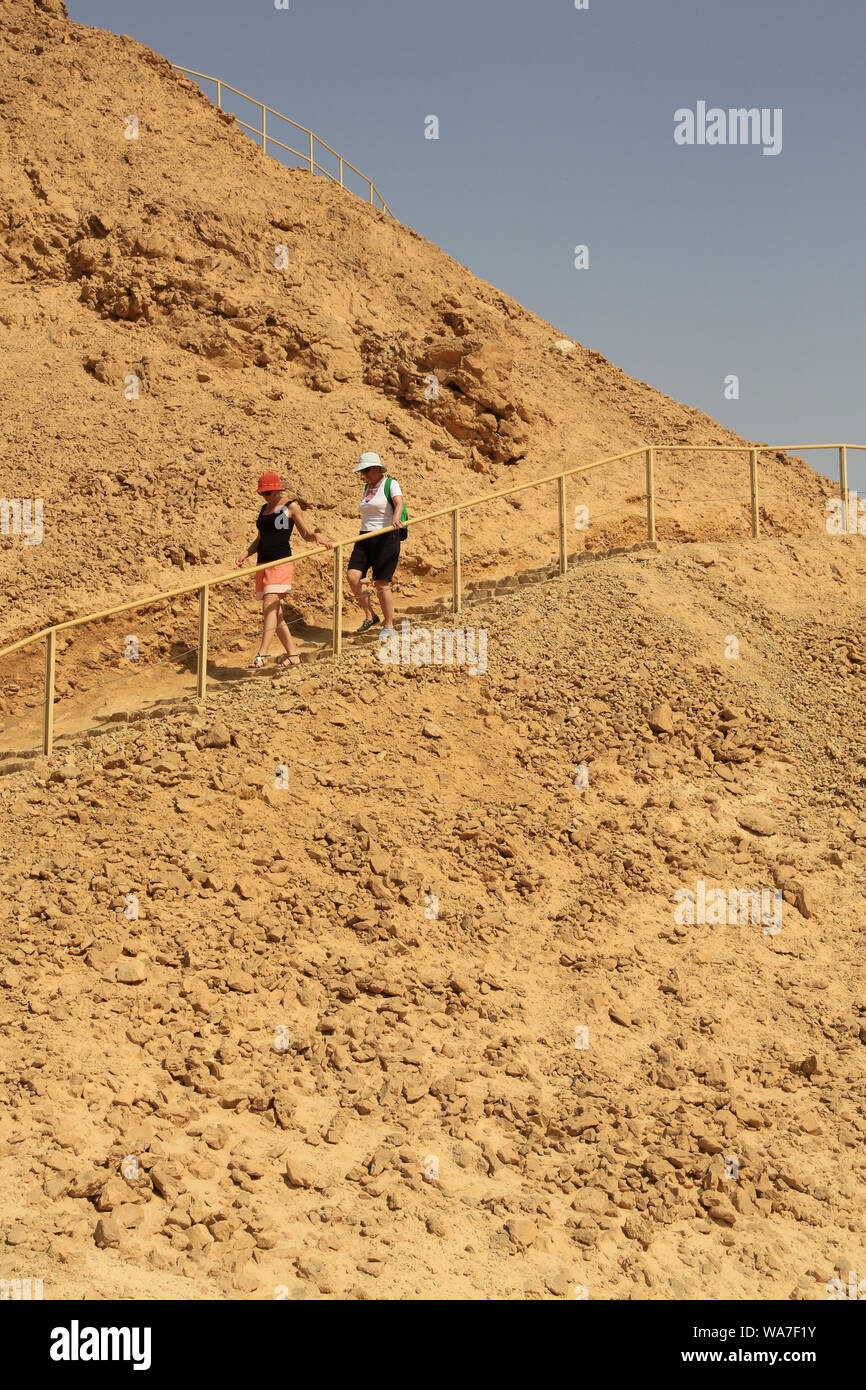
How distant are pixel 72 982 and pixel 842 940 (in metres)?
5.36

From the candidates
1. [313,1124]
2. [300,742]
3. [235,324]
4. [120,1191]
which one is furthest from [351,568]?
[235,324]

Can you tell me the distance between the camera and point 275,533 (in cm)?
1084

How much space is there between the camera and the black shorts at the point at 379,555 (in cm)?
1095

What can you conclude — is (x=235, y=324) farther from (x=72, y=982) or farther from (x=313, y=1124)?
(x=313, y=1124)

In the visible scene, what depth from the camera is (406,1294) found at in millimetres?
5871

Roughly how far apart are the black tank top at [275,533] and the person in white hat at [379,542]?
2.06 feet

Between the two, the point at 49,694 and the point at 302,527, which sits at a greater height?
the point at 302,527

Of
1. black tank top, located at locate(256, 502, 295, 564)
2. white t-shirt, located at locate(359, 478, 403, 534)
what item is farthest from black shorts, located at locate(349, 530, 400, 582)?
black tank top, located at locate(256, 502, 295, 564)

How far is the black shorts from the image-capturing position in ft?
35.9

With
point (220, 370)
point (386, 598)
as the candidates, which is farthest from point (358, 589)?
point (220, 370)

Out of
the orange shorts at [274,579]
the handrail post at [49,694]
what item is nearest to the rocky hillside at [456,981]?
the handrail post at [49,694]

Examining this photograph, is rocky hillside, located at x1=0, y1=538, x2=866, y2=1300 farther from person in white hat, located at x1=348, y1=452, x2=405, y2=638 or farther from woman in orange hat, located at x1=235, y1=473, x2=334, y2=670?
person in white hat, located at x1=348, y1=452, x2=405, y2=638

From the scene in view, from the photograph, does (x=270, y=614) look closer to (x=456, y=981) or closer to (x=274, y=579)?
(x=274, y=579)

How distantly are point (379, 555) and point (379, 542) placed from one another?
0.13m
